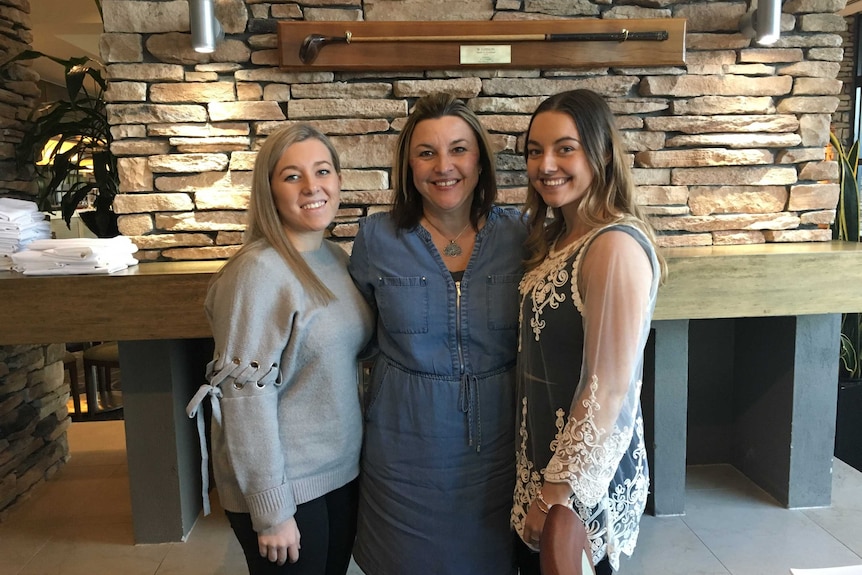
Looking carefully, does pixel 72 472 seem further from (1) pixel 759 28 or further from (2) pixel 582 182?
(1) pixel 759 28

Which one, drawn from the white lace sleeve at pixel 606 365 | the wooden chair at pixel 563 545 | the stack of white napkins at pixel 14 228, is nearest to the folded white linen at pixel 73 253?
the stack of white napkins at pixel 14 228

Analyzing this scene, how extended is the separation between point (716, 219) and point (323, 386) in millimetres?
1909

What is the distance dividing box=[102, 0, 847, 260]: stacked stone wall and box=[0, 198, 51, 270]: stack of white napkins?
33 centimetres

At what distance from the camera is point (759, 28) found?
2.47 m

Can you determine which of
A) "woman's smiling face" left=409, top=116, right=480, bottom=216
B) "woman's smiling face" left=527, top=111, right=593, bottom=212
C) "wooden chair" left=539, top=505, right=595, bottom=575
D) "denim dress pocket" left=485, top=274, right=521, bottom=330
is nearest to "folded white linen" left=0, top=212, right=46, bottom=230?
"woman's smiling face" left=409, top=116, right=480, bottom=216

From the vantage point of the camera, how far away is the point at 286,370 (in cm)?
146

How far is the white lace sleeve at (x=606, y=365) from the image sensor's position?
4.01ft

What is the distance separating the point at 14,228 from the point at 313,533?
1711mm

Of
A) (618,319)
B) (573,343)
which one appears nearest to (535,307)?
(573,343)

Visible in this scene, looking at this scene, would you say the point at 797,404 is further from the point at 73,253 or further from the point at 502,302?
the point at 73,253

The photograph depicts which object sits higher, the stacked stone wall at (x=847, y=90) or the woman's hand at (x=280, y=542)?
the stacked stone wall at (x=847, y=90)

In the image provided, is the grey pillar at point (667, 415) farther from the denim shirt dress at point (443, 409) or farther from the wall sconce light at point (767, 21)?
the denim shirt dress at point (443, 409)

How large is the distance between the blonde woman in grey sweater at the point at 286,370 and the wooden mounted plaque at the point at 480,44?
102 centimetres

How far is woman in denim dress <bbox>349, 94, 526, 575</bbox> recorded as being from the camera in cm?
153
